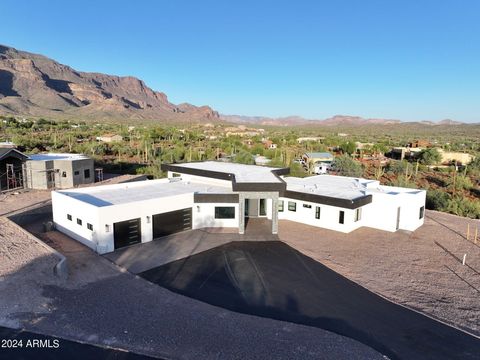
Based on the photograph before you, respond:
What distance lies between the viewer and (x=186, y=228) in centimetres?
1984

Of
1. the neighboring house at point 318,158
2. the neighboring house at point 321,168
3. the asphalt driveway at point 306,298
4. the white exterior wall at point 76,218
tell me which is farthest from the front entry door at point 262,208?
the neighboring house at point 318,158

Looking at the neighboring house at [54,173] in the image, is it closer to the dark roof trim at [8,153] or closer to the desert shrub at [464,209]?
the dark roof trim at [8,153]

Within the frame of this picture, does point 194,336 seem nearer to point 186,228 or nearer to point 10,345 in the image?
point 10,345

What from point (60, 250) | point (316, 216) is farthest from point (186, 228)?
point (316, 216)

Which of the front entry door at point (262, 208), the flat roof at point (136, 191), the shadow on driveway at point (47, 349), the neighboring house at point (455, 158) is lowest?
the shadow on driveway at point (47, 349)

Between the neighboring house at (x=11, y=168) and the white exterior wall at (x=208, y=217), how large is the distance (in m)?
19.3

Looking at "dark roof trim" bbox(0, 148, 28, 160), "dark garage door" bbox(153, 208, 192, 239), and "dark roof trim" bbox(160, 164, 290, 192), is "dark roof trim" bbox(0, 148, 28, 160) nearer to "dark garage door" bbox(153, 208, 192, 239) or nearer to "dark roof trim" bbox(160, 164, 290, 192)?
"dark roof trim" bbox(160, 164, 290, 192)

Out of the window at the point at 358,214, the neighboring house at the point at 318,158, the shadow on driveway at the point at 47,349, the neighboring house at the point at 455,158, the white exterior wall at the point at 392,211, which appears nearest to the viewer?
the shadow on driveway at the point at 47,349

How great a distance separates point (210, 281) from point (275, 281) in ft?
8.45

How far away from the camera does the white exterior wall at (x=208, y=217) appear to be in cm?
2019

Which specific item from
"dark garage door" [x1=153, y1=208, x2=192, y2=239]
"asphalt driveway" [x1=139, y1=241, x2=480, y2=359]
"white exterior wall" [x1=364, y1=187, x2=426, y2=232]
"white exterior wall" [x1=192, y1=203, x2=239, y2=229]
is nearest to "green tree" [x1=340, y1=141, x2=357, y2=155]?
"white exterior wall" [x1=364, y1=187, x2=426, y2=232]

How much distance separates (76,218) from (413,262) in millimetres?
16573

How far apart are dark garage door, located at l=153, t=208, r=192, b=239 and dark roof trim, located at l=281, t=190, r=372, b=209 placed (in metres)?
5.62

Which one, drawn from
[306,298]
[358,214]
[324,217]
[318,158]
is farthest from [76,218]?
[318,158]
